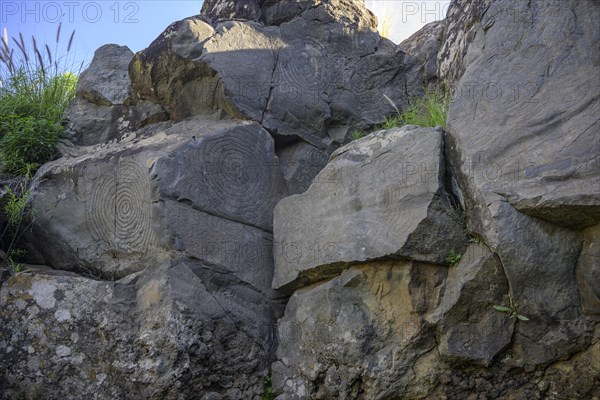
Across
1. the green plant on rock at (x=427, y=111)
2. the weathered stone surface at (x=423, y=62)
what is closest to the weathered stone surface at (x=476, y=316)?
the green plant on rock at (x=427, y=111)

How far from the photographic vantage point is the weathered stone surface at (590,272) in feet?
Result: 12.7

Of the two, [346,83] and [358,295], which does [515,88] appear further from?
[346,83]

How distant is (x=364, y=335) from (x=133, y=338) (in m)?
1.43

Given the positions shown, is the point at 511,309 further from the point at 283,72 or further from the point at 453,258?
the point at 283,72

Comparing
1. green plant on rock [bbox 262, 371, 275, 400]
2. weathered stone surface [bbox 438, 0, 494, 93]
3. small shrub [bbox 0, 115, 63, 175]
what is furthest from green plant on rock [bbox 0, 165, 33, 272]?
weathered stone surface [bbox 438, 0, 494, 93]

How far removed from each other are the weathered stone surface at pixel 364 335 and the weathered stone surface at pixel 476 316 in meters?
0.11

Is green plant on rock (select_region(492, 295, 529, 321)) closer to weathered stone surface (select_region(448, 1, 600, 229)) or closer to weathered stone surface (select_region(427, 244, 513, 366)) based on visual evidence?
weathered stone surface (select_region(427, 244, 513, 366))

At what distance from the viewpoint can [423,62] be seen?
20.9 ft

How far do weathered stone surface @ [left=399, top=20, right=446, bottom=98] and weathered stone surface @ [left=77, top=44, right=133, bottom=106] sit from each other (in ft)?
8.02

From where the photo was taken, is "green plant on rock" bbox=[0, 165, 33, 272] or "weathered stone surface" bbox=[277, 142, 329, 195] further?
"weathered stone surface" bbox=[277, 142, 329, 195]

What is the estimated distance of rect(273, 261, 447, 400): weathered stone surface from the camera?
13.8 feet

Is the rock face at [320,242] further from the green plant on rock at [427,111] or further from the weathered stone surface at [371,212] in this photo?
the green plant on rock at [427,111]

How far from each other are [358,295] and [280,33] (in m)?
2.67

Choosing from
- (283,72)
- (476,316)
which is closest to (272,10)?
(283,72)
